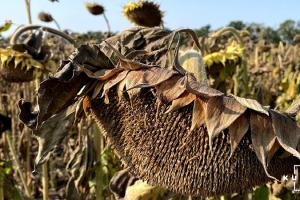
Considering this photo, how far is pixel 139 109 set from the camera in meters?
1.19

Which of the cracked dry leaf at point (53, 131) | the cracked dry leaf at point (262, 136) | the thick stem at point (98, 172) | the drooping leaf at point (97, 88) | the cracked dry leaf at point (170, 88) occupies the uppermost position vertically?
the cracked dry leaf at point (170, 88)

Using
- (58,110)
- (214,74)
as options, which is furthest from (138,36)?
(214,74)

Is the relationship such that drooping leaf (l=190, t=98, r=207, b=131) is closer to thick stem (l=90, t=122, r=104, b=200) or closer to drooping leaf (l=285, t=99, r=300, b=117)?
drooping leaf (l=285, t=99, r=300, b=117)

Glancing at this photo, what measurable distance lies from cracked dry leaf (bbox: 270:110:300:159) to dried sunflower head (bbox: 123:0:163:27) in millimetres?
1643

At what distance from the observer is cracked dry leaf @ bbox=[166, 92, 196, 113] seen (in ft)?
3.67

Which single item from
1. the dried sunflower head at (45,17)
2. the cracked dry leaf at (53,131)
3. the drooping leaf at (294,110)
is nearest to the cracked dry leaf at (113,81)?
the cracked dry leaf at (53,131)

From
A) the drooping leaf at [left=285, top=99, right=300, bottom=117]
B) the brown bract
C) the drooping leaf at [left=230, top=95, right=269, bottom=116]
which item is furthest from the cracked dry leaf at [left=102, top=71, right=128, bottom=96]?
the drooping leaf at [left=285, top=99, right=300, bottom=117]

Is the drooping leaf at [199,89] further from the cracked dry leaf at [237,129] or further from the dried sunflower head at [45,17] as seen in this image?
the dried sunflower head at [45,17]

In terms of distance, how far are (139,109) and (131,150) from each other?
0.11 m

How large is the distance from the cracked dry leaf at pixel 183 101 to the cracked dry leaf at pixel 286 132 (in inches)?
6.1

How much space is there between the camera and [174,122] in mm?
1164

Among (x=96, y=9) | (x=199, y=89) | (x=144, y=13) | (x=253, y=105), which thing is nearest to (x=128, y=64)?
(x=199, y=89)

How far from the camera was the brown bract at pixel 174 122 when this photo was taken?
110 cm

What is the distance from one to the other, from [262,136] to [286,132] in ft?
0.15
